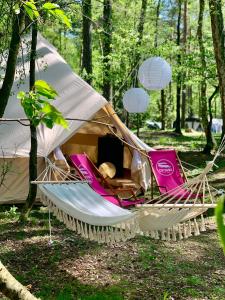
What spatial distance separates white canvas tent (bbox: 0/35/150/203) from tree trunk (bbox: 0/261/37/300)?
4916mm

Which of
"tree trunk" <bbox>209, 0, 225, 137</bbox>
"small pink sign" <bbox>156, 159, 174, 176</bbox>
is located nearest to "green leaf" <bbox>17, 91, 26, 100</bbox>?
"small pink sign" <bbox>156, 159, 174, 176</bbox>

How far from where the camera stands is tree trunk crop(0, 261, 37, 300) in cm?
114

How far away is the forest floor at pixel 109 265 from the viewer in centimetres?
382

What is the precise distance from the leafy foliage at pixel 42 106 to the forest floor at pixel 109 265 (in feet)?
6.88

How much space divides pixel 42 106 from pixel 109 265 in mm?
3309

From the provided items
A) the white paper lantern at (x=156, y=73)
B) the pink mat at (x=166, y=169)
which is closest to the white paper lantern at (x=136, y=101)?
the white paper lantern at (x=156, y=73)

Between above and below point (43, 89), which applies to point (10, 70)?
above

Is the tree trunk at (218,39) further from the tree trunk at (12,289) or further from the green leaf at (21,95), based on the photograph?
the tree trunk at (12,289)

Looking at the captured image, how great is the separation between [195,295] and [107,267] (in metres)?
0.93

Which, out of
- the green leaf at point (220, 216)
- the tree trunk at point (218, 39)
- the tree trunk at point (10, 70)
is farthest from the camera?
the tree trunk at point (218, 39)

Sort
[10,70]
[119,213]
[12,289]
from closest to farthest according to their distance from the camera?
[12,289]
[10,70]
[119,213]

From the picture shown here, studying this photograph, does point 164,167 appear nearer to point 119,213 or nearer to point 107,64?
point 119,213

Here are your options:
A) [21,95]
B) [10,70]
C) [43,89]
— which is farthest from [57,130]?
[43,89]

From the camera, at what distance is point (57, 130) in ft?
23.8
